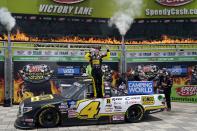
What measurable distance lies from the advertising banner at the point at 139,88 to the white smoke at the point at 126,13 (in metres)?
11.3

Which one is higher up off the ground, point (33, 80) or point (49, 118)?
point (33, 80)

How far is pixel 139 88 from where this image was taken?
1203 centimetres

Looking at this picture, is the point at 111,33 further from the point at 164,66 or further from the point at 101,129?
the point at 101,129

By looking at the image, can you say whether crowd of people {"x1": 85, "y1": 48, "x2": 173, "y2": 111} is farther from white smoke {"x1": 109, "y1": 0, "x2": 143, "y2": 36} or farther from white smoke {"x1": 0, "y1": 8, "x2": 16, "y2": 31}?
white smoke {"x1": 109, "y1": 0, "x2": 143, "y2": 36}

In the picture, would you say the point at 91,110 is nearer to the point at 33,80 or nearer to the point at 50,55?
the point at 33,80

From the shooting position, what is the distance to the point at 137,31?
81.4 ft

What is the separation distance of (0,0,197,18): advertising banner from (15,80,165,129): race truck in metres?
12.4

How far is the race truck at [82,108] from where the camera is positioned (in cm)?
1047

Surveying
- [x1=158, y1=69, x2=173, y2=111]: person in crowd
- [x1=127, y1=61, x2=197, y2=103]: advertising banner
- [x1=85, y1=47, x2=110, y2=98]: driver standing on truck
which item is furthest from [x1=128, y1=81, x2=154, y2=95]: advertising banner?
[x1=127, y1=61, x2=197, y2=103]: advertising banner

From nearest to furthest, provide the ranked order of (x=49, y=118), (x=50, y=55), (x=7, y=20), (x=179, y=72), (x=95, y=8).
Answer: (x=49, y=118), (x=50, y=55), (x=179, y=72), (x=7, y=20), (x=95, y=8)

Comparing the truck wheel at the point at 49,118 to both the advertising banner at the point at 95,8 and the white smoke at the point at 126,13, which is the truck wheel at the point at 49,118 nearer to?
the advertising banner at the point at 95,8

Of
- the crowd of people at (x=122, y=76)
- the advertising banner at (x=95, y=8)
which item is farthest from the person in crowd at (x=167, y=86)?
the advertising banner at (x=95, y=8)

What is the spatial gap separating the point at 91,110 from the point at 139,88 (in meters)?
1.92

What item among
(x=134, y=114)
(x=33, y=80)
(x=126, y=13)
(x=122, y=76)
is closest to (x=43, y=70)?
(x=33, y=80)
